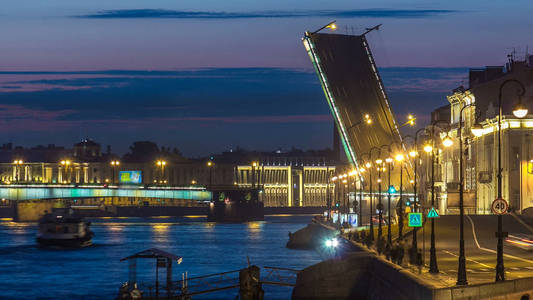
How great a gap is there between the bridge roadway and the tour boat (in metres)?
30.2

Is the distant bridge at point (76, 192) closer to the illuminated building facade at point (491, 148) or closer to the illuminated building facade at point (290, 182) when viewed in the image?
the illuminated building facade at point (290, 182)

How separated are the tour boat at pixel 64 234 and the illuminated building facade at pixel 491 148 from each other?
2293cm

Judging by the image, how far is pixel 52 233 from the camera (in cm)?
6600

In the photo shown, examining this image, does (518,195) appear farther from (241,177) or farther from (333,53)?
(241,177)

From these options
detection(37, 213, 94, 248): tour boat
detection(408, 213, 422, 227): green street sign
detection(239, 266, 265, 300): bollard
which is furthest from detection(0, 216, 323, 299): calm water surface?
detection(239, 266, 265, 300): bollard

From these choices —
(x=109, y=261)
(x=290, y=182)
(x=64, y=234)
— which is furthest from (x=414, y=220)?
(x=290, y=182)

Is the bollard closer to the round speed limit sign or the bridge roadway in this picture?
the bridge roadway

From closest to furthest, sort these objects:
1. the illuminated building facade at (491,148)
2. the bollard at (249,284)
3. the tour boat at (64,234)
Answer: the bollard at (249,284) → the illuminated building facade at (491,148) → the tour boat at (64,234)

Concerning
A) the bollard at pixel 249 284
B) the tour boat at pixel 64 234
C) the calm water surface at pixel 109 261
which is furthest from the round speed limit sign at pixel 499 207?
the tour boat at pixel 64 234

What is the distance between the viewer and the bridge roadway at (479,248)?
22.2 meters

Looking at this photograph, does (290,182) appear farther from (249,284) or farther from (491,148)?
(249,284)

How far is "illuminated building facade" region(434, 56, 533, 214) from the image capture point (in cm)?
4681

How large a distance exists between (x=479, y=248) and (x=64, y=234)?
133 ft

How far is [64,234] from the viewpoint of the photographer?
218ft
